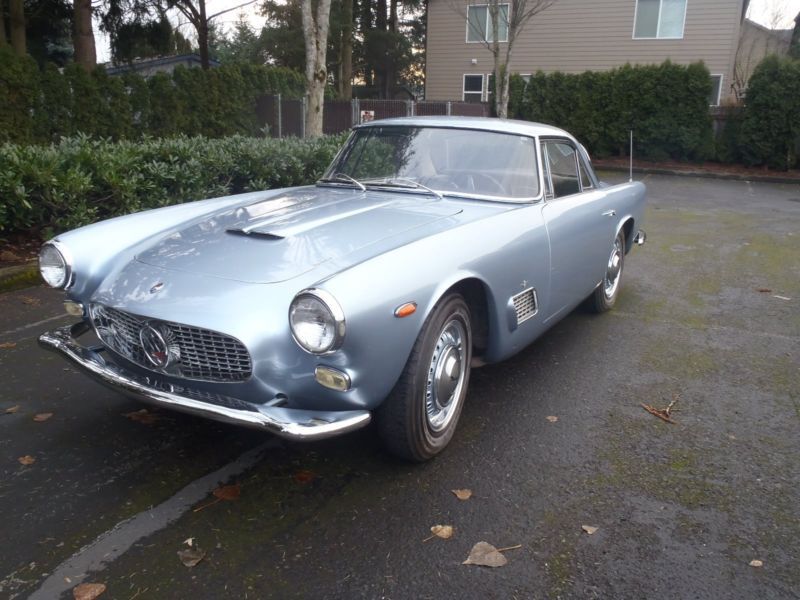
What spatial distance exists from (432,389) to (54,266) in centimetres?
198

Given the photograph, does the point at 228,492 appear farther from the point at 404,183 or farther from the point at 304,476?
the point at 404,183

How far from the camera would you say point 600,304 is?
5.46 meters

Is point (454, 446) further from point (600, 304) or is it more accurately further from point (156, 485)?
point (600, 304)

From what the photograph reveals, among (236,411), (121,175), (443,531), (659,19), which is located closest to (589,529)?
(443,531)

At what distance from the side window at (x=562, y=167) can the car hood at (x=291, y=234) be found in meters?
0.90

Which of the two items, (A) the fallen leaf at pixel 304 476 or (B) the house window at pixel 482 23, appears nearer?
(A) the fallen leaf at pixel 304 476

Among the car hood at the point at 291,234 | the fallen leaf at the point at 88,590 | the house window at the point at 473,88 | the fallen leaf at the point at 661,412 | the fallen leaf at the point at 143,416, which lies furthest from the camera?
the house window at the point at 473,88

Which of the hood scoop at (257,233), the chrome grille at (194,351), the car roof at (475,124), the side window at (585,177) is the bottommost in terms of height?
the chrome grille at (194,351)

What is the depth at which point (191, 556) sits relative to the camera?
243 centimetres

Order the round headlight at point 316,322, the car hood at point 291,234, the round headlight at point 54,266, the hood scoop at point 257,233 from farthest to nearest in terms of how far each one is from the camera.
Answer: the round headlight at point 54,266, the hood scoop at point 257,233, the car hood at point 291,234, the round headlight at point 316,322

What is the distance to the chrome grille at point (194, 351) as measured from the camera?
2592 mm

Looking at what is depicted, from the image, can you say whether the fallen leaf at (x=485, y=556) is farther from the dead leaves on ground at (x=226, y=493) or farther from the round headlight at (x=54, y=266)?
the round headlight at (x=54, y=266)

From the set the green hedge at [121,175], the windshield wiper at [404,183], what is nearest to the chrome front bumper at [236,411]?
the windshield wiper at [404,183]

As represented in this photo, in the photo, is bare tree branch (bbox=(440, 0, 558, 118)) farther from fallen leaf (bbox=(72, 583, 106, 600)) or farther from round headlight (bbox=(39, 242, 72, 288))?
fallen leaf (bbox=(72, 583, 106, 600))
